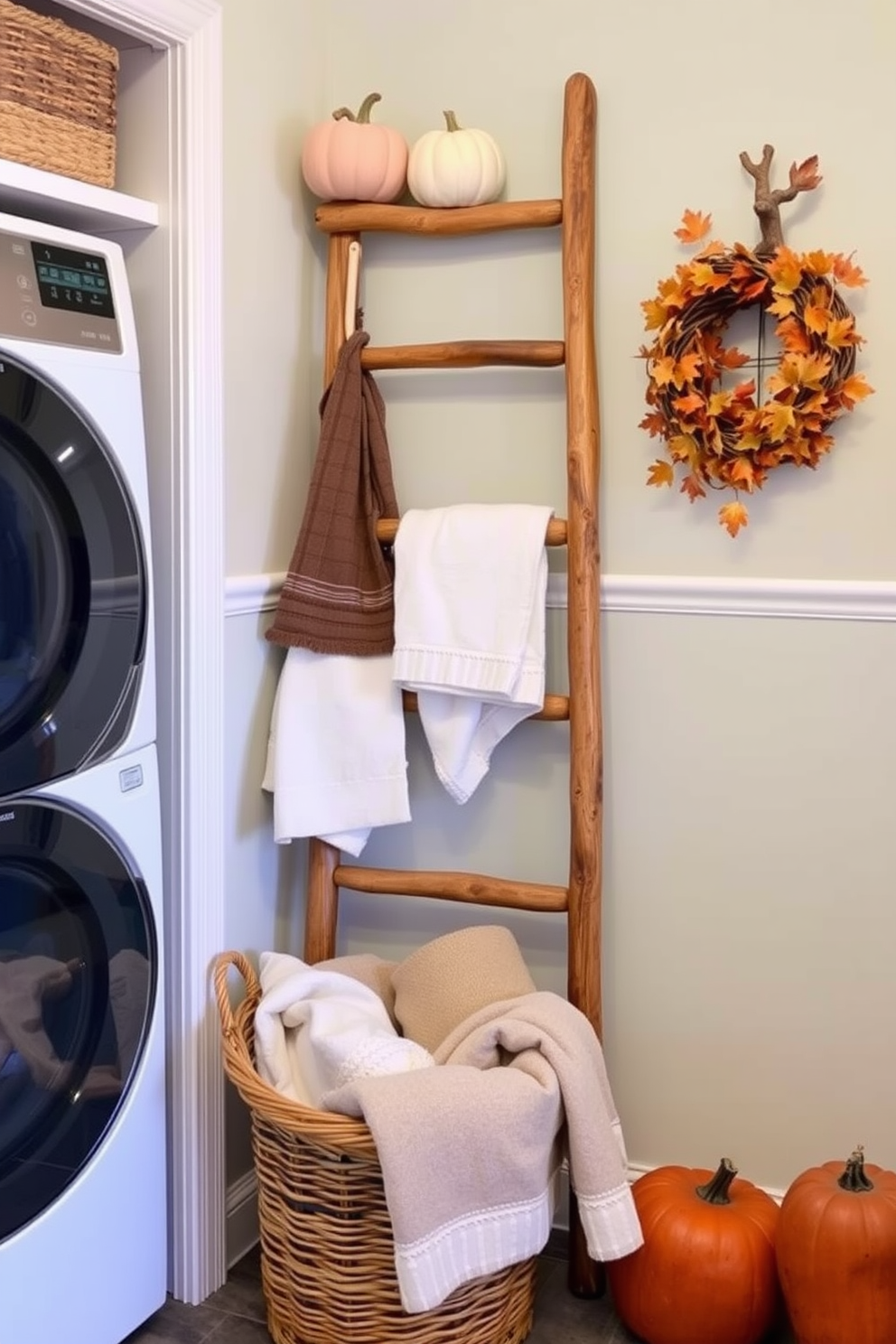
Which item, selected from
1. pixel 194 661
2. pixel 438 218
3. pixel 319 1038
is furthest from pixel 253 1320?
pixel 438 218

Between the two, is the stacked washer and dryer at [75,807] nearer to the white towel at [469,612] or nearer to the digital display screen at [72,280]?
the digital display screen at [72,280]

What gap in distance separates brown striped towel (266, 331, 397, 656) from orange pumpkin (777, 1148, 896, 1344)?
0.96m

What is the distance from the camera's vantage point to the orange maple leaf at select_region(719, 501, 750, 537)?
5.82 feet

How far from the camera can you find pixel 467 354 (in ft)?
6.14

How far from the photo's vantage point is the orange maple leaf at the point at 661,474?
5.99ft

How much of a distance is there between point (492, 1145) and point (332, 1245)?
266 mm

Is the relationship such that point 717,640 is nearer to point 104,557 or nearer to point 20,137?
point 104,557

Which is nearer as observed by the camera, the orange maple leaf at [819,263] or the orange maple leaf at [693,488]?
Answer: the orange maple leaf at [819,263]

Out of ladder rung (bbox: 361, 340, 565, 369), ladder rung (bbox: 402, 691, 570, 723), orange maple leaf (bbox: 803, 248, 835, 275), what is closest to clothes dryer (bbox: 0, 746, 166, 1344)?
ladder rung (bbox: 402, 691, 570, 723)

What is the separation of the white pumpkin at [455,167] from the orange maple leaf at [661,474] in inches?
18.6

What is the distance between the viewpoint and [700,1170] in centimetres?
181

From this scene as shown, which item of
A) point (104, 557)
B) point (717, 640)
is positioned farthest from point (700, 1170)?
point (104, 557)

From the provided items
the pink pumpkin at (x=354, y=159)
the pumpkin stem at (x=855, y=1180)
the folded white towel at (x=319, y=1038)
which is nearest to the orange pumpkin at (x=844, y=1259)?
the pumpkin stem at (x=855, y=1180)

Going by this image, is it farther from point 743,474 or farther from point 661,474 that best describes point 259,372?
point 743,474
